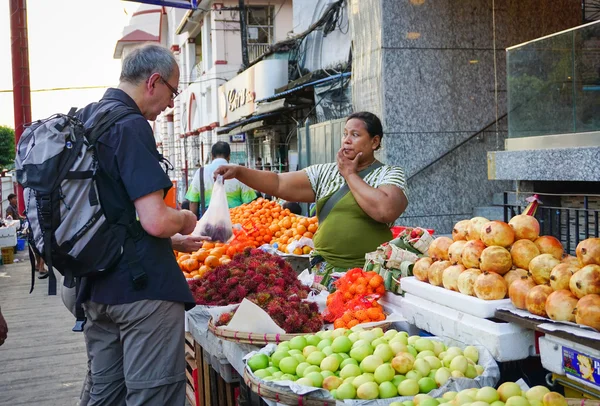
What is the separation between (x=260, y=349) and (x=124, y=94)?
137cm

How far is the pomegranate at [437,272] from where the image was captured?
328 cm

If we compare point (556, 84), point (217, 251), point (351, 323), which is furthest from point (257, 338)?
point (556, 84)

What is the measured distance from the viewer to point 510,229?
3.14 m

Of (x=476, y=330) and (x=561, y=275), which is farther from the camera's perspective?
(x=476, y=330)

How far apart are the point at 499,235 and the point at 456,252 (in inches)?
10.6

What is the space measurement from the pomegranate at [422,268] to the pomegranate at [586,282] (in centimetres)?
91

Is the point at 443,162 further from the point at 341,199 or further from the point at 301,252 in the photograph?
the point at 341,199

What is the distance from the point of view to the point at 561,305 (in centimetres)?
257

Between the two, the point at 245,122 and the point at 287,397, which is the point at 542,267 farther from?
the point at 245,122

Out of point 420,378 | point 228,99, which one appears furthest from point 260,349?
point 228,99

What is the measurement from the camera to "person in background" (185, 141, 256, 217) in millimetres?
7730

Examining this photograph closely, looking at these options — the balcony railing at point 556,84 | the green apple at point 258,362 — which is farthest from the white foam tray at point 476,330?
the balcony railing at point 556,84

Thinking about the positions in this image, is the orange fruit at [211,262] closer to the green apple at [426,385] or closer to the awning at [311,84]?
the green apple at [426,385]

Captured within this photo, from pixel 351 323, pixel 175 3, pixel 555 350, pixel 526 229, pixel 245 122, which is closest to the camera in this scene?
pixel 555 350
